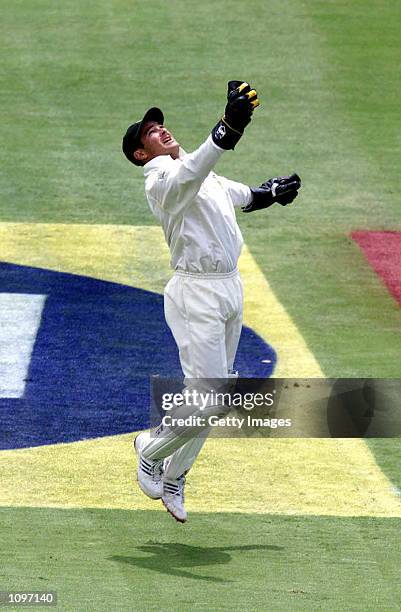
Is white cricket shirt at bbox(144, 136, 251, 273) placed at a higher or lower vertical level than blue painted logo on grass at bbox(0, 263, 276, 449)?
higher

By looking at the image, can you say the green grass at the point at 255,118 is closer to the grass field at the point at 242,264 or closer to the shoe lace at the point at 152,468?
the grass field at the point at 242,264

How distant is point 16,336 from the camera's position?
1245cm

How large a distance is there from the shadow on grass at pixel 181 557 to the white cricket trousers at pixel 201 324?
593mm

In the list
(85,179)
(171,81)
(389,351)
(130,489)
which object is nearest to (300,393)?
(389,351)

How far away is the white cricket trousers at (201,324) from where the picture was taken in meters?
8.46

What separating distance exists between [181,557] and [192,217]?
6.31 ft

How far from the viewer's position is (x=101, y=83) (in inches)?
746

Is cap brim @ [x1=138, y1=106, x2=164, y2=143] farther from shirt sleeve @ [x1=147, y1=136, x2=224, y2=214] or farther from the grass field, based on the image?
the grass field

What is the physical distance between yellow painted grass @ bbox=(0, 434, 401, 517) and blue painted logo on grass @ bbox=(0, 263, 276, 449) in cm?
37

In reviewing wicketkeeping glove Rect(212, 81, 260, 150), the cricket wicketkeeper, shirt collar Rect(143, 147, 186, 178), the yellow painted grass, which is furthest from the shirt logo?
the yellow painted grass

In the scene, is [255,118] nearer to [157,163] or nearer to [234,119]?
[157,163]

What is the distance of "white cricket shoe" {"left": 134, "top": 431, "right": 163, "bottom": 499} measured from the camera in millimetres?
8820

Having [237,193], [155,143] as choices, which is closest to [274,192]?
[237,193]

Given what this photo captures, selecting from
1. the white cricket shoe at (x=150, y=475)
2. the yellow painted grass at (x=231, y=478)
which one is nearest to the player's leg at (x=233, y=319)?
the white cricket shoe at (x=150, y=475)
